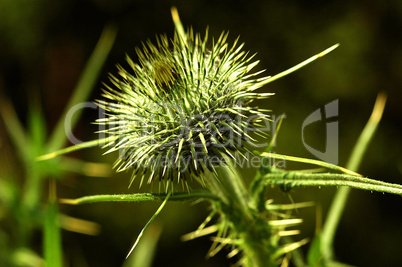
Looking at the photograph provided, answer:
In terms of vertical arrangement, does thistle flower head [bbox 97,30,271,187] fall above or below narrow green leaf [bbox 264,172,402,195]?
above

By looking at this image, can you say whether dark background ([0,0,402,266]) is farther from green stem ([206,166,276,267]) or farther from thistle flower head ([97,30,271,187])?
thistle flower head ([97,30,271,187])

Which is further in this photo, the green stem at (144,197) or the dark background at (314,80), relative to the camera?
the dark background at (314,80)

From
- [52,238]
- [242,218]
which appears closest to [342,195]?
[242,218]

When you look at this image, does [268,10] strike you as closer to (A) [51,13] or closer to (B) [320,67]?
(B) [320,67]

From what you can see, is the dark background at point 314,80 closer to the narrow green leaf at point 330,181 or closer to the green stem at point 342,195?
the green stem at point 342,195

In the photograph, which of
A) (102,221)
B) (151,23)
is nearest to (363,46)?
(151,23)

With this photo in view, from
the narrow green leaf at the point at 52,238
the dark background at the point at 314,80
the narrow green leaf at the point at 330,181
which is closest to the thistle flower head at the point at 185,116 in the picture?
the narrow green leaf at the point at 330,181

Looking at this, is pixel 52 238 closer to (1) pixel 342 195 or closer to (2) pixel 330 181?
(2) pixel 330 181

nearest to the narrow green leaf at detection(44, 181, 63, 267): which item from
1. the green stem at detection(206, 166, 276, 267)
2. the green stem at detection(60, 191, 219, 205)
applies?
the green stem at detection(60, 191, 219, 205)
